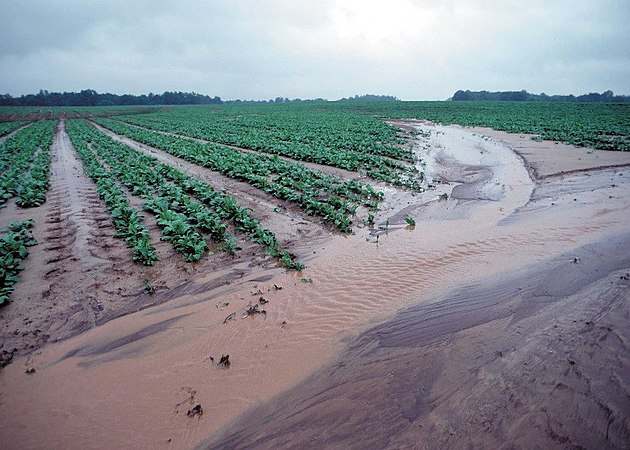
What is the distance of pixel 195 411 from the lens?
3.53m

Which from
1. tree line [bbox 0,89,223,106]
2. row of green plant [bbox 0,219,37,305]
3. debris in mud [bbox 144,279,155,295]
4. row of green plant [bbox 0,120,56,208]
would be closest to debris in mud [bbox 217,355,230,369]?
debris in mud [bbox 144,279,155,295]

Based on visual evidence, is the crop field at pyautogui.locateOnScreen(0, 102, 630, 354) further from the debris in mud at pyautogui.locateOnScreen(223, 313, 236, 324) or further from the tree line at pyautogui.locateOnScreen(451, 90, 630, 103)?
the tree line at pyautogui.locateOnScreen(451, 90, 630, 103)

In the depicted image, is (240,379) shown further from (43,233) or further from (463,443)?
(43,233)

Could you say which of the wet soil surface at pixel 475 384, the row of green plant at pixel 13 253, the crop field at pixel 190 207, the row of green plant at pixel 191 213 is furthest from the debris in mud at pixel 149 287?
the wet soil surface at pixel 475 384

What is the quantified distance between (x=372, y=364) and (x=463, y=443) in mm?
1293

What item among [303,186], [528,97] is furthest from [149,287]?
[528,97]

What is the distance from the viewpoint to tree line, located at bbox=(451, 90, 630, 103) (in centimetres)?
10962

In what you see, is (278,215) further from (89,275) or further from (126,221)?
(89,275)

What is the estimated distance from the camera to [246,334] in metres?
4.70

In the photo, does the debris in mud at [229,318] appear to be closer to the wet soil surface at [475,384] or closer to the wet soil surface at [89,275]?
the wet soil surface at [89,275]

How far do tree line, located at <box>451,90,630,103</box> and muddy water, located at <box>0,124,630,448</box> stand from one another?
127 m

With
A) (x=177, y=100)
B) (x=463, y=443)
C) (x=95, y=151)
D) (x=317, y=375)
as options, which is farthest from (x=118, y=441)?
(x=177, y=100)

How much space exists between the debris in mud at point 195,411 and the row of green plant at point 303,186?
18.0 ft

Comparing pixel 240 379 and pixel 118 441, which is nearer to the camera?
pixel 118 441
